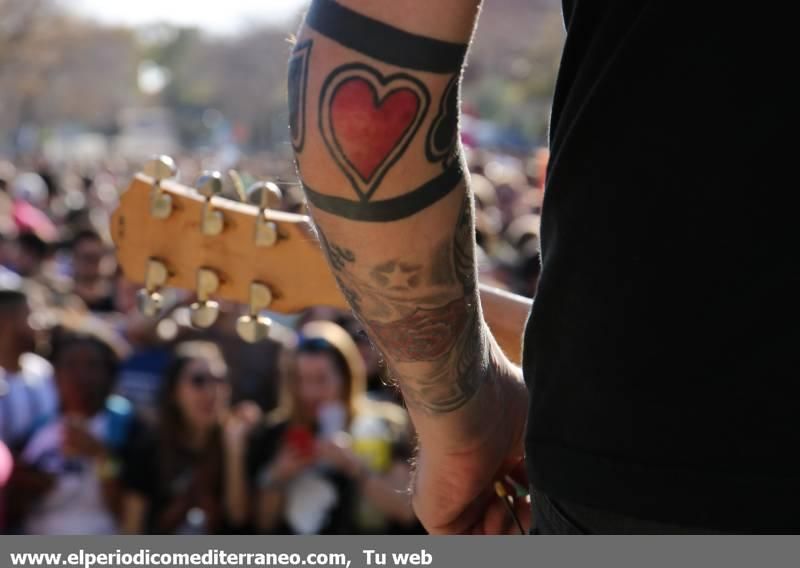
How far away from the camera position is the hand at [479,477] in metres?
1.73

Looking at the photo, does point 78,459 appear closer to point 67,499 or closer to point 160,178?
point 67,499

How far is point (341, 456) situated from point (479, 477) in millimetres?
2703

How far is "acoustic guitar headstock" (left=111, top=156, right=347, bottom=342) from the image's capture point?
7.15 feet

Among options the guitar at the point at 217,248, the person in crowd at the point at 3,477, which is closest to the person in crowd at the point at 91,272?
the person in crowd at the point at 3,477

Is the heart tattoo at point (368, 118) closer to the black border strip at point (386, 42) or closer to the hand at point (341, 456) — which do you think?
the black border strip at point (386, 42)

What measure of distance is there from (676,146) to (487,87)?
4037 cm

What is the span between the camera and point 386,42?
4.57 feet

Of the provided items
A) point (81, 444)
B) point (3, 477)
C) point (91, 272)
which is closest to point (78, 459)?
→ point (81, 444)

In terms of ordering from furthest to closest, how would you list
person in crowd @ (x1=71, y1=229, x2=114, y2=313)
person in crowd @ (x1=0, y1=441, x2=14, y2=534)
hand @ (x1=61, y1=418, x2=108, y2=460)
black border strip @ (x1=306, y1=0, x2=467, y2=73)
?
person in crowd @ (x1=71, y1=229, x2=114, y2=313) < hand @ (x1=61, y1=418, x2=108, y2=460) < person in crowd @ (x1=0, y1=441, x2=14, y2=534) < black border strip @ (x1=306, y1=0, x2=467, y2=73)

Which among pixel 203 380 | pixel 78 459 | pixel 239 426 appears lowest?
pixel 78 459

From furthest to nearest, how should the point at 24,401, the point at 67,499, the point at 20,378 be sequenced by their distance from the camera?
the point at 20,378 < the point at 24,401 < the point at 67,499

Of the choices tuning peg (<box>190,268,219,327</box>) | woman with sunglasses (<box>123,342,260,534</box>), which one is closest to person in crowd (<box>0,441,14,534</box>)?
woman with sunglasses (<box>123,342,260,534</box>)

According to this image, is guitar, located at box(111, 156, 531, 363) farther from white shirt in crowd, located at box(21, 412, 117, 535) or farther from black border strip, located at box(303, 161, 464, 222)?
white shirt in crowd, located at box(21, 412, 117, 535)

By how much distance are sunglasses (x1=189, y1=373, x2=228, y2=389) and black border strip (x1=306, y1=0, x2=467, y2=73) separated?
359cm
